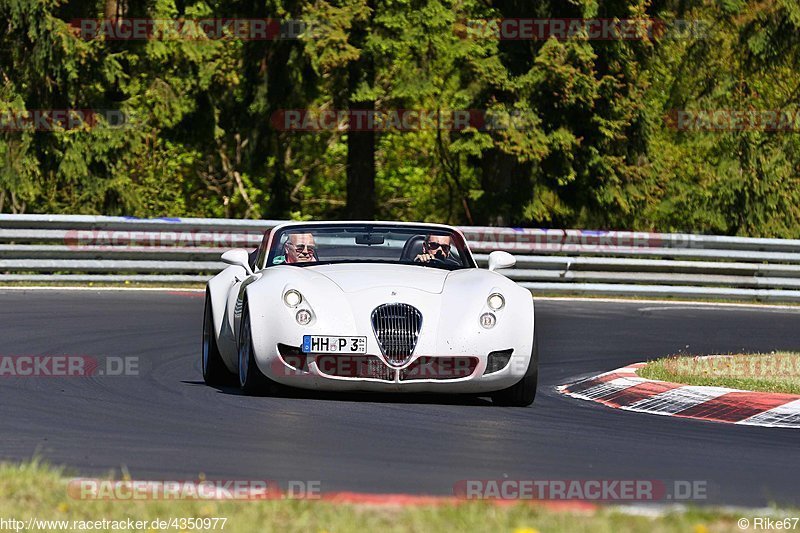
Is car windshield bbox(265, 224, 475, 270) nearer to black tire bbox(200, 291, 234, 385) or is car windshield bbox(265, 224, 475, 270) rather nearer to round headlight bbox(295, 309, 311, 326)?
black tire bbox(200, 291, 234, 385)

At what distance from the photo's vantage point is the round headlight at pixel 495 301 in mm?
9883

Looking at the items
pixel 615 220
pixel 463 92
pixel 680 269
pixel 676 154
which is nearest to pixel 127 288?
pixel 680 269

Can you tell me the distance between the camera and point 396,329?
9.62 meters

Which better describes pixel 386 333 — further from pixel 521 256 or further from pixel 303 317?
pixel 521 256

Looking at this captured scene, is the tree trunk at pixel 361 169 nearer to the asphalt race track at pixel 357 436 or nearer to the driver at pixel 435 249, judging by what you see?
the asphalt race track at pixel 357 436

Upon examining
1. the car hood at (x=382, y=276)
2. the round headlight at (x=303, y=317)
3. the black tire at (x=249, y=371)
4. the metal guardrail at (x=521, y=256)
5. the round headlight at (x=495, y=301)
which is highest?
the car hood at (x=382, y=276)

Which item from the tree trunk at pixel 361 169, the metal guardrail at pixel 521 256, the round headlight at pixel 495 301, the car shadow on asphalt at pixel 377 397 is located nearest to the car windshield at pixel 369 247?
the car shadow on asphalt at pixel 377 397

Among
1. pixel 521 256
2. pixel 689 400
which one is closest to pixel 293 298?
pixel 689 400

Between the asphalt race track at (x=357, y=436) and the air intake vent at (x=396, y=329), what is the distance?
34 cm

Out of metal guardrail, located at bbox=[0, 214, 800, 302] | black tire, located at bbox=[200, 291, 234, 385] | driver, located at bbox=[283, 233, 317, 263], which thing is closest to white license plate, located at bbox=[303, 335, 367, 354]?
driver, located at bbox=[283, 233, 317, 263]

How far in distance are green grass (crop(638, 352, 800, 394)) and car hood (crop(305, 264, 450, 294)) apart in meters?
2.12

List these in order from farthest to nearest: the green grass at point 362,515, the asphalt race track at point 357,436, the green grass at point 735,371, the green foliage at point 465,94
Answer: the green foliage at point 465,94 → the green grass at point 735,371 → the asphalt race track at point 357,436 → the green grass at point 362,515

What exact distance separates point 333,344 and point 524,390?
1319 millimetres

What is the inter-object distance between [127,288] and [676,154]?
2729 cm
